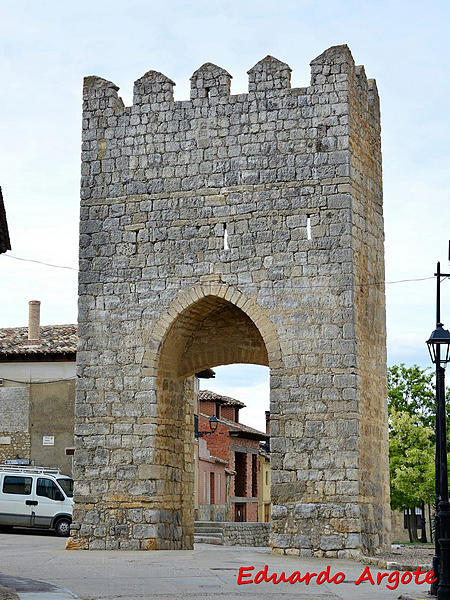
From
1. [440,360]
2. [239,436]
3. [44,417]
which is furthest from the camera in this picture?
[239,436]

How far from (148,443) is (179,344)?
183 cm

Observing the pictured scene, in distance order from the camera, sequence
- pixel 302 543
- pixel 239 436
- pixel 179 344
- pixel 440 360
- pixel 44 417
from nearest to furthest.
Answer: pixel 440 360 < pixel 302 543 < pixel 179 344 < pixel 44 417 < pixel 239 436

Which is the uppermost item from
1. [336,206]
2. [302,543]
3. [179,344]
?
[336,206]

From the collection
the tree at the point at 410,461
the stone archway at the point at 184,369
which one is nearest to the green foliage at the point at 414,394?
the tree at the point at 410,461

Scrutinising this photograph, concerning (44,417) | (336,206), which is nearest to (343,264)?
(336,206)

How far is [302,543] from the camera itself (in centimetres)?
1482

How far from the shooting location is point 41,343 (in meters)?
28.7

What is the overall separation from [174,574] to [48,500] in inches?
461

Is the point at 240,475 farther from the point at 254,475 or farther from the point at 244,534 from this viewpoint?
the point at 244,534

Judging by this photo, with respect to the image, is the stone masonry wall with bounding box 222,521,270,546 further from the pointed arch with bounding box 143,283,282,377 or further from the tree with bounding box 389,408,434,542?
the pointed arch with bounding box 143,283,282,377

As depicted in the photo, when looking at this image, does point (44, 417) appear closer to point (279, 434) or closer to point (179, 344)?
point (179, 344)

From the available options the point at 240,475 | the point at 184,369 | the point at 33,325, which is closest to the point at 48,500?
the point at 184,369

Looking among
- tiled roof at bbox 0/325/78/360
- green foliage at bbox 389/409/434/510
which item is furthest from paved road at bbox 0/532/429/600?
green foliage at bbox 389/409/434/510

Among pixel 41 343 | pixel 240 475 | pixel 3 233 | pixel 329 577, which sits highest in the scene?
pixel 41 343
